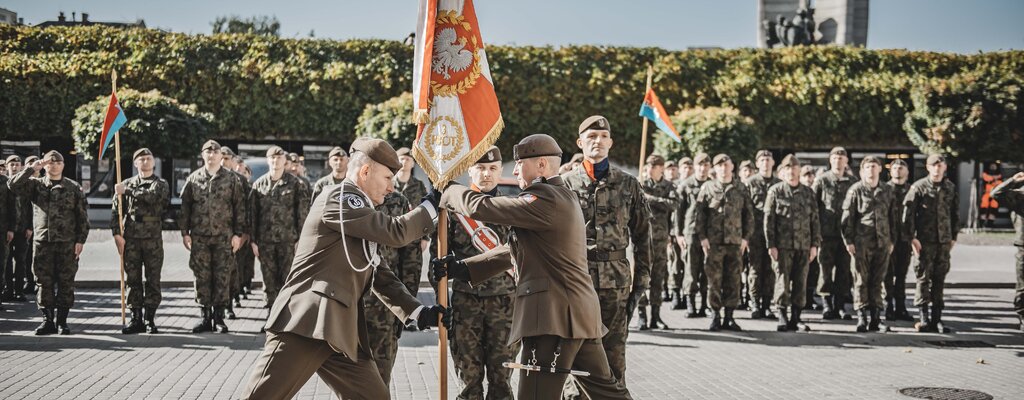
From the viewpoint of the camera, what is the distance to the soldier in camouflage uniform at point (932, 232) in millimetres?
11391

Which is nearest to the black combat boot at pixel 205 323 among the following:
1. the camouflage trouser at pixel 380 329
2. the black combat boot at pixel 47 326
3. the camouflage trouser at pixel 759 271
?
the black combat boot at pixel 47 326

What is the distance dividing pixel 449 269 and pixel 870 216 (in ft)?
25.0

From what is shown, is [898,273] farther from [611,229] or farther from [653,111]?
[611,229]

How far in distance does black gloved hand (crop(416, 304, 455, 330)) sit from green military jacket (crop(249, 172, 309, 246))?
607 centimetres

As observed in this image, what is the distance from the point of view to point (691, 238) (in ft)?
40.1

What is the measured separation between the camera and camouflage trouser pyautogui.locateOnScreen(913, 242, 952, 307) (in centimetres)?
1139

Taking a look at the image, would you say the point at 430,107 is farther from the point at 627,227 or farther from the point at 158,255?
the point at 158,255

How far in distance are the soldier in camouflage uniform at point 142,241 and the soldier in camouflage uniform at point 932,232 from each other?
8988 mm

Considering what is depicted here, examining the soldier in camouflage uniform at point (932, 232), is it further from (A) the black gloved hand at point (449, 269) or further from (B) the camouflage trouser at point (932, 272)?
(A) the black gloved hand at point (449, 269)

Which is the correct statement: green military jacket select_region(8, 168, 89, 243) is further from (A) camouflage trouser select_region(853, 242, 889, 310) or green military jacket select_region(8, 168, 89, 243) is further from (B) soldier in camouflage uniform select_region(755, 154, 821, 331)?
(A) camouflage trouser select_region(853, 242, 889, 310)

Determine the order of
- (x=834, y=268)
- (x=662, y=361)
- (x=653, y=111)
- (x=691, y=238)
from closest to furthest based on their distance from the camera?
(x=662, y=361) → (x=653, y=111) → (x=691, y=238) → (x=834, y=268)

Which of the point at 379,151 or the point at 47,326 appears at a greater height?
the point at 379,151

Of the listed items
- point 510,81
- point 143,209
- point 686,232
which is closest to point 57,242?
point 143,209

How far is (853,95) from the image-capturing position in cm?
2888
